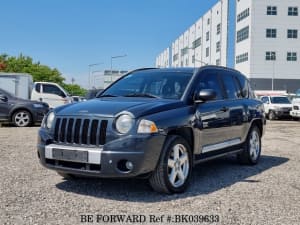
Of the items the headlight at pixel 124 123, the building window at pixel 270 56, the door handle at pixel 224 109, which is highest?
the building window at pixel 270 56

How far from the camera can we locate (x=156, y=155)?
5234 millimetres

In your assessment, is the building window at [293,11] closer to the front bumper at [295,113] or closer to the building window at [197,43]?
the building window at [197,43]

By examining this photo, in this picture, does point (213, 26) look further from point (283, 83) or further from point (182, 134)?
point (182, 134)

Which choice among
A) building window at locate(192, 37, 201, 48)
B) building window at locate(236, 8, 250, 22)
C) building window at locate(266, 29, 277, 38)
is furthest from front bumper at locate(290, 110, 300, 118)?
building window at locate(192, 37, 201, 48)

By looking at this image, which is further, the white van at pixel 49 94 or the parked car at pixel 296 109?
the parked car at pixel 296 109

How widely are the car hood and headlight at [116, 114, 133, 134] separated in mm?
76

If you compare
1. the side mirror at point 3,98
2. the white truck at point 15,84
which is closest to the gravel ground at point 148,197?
the side mirror at point 3,98

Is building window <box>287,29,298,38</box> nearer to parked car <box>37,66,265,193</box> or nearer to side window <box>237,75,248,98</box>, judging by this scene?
side window <box>237,75,248,98</box>

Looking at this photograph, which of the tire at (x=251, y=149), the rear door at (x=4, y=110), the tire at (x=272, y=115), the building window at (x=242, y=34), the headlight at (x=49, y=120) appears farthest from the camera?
the building window at (x=242, y=34)

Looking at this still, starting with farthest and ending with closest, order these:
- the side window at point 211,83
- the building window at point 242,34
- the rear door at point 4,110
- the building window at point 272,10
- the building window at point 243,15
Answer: the building window at point 242,34
the building window at point 243,15
the building window at point 272,10
the rear door at point 4,110
the side window at point 211,83

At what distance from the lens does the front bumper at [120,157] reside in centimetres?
504

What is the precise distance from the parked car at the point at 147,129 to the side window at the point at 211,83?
0.02 metres

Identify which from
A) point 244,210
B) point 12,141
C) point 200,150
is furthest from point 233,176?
point 12,141

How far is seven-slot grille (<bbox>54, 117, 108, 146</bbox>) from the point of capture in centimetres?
515
